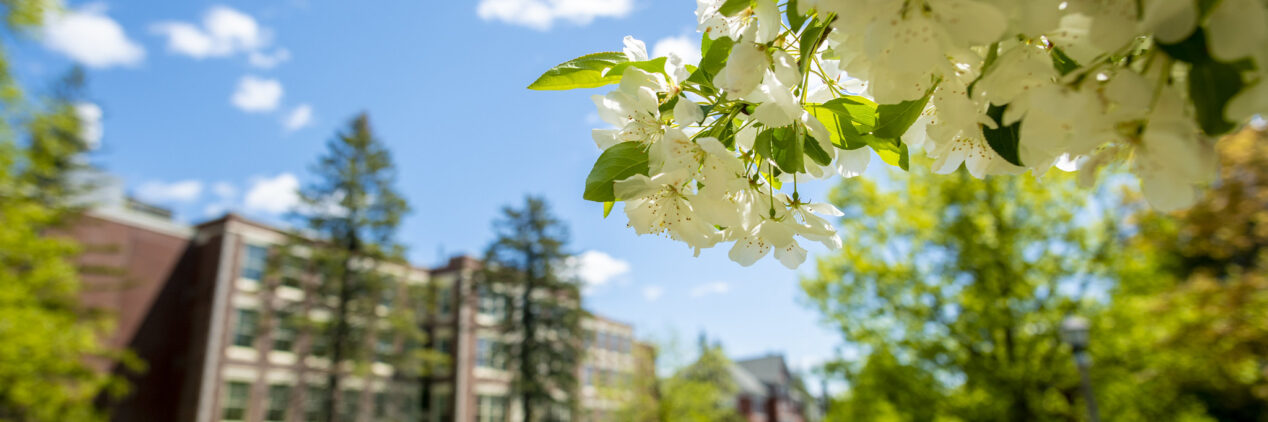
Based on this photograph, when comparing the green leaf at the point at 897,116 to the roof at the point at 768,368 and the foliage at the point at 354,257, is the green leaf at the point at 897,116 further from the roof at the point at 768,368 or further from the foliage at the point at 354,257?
the roof at the point at 768,368

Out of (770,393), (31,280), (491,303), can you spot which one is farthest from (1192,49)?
(770,393)

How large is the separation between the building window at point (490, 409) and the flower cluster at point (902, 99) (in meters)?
33.5

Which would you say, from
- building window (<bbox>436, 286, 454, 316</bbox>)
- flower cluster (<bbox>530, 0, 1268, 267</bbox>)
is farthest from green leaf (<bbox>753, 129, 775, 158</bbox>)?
building window (<bbox>436, 286, 454, 316</bbox>)

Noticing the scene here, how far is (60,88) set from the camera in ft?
71.2

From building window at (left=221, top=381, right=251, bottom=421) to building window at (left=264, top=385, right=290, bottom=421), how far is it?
0.81m

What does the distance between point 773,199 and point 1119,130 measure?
436mm

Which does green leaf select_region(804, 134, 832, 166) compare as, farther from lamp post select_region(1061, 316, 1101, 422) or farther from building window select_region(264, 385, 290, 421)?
building window select_region(264, 385, 290, 421)

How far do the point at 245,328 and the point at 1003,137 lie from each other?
29168mm

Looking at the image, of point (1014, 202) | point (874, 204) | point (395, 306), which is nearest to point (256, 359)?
point (395, 306)

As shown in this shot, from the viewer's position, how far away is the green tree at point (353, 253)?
24281 millimetres

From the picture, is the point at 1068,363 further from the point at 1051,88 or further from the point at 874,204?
the point at 1051,88

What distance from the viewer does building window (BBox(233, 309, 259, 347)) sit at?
83.5ft

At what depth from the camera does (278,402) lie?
2581 cm

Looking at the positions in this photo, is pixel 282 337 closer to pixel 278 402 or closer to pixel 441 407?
pixel 278 402
